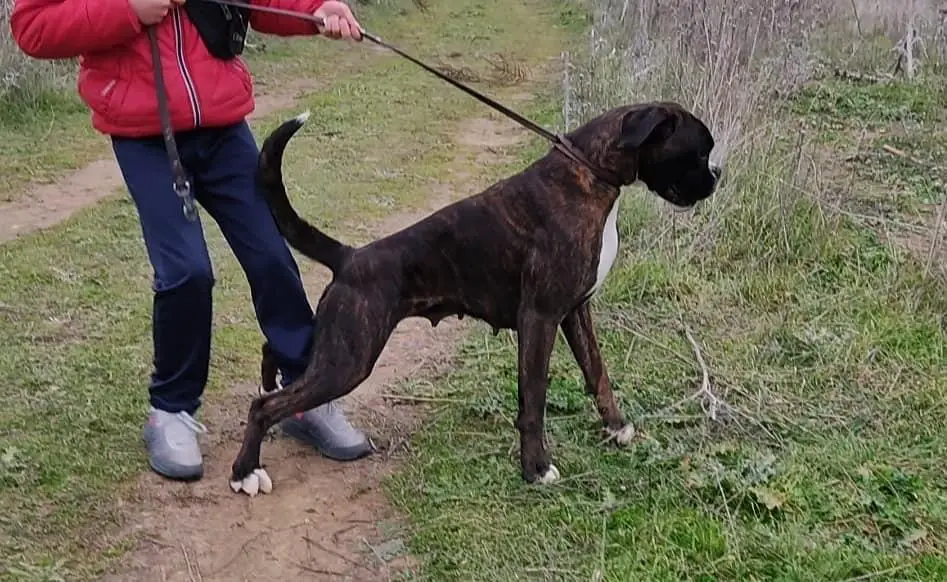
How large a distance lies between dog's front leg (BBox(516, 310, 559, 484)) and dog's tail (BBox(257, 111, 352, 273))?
0.64 m

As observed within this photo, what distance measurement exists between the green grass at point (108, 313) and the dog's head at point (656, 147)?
1.90 meters

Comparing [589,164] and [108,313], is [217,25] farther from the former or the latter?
[108,313]

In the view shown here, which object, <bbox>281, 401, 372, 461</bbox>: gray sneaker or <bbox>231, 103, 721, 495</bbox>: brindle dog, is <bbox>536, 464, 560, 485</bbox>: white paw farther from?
<bbox>281, 401, 372, 461</bbox>: gray sneaker

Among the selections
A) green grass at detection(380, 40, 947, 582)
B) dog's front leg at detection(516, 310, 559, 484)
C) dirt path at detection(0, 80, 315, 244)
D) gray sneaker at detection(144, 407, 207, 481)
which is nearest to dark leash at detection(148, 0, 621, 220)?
dog's front leg at detection(516, 310, 559, 484)

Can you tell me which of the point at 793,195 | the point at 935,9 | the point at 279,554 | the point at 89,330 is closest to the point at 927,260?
the point at 793,195

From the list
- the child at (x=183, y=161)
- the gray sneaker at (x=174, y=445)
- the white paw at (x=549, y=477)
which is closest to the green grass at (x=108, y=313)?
the gray sneaker at (x=174, y=445)

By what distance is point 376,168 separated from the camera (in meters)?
7.78

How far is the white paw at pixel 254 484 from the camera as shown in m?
3.54

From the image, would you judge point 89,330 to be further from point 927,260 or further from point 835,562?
point 927,260

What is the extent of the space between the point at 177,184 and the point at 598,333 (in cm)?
205

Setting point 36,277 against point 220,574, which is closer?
point 220,574

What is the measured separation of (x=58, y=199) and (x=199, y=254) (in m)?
4.15

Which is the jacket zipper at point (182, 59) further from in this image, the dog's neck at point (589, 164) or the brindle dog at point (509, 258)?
the dog's neck at point (589, 164)

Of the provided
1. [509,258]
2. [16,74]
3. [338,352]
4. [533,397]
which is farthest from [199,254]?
[16,74]
